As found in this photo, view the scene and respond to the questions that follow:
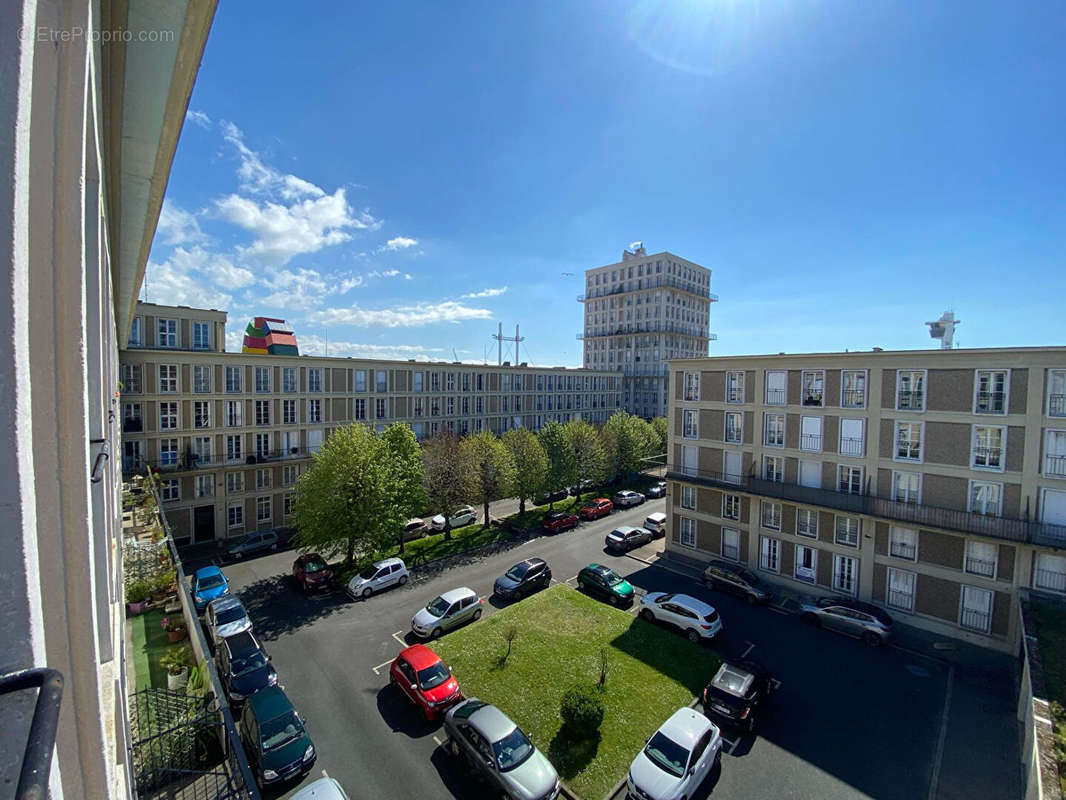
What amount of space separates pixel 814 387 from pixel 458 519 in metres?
24.1

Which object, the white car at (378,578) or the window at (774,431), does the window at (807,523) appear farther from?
the white car at (378,578)

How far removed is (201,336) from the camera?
34125 mm

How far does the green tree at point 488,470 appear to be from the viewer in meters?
33.7

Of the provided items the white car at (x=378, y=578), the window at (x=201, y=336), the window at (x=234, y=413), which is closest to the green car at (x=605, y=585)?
the white car at (x=378, y=578)

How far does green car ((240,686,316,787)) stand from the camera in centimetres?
1292

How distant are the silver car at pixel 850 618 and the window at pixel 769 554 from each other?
334cm

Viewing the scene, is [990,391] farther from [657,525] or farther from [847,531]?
[657,525]

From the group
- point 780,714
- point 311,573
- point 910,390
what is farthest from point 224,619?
point 910,390

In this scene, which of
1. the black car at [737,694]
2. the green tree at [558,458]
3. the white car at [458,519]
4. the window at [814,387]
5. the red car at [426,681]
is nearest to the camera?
the black car at [737,694]

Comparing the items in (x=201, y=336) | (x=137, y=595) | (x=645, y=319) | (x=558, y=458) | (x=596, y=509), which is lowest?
(x=596, y=509)

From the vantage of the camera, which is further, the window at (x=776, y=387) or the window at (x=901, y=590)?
the window at (x=776, y=387)

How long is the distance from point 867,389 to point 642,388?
180ft

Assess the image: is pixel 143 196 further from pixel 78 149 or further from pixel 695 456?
pixel 695 456

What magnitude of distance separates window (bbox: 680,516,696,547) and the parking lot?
5726 millimetres
